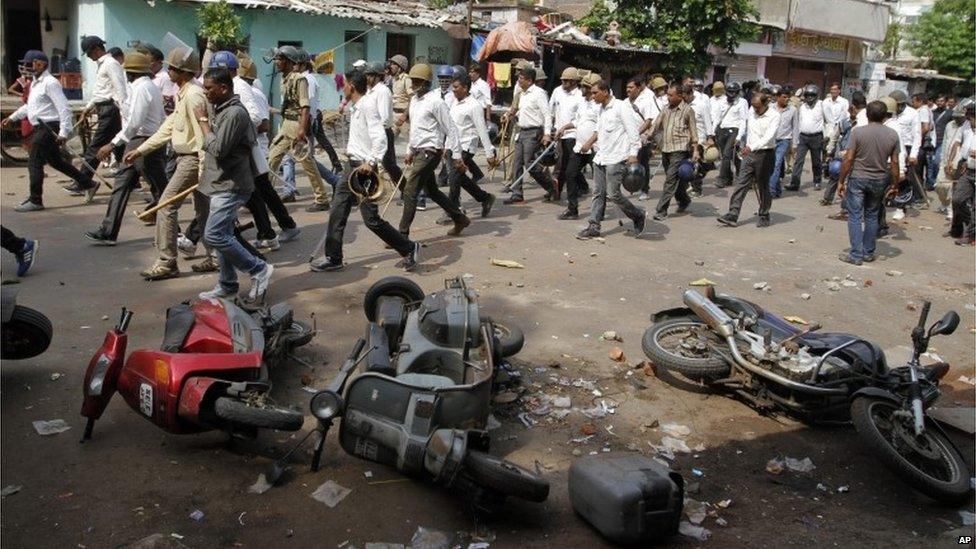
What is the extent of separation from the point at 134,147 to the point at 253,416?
5372 mm

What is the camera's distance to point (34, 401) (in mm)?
4676

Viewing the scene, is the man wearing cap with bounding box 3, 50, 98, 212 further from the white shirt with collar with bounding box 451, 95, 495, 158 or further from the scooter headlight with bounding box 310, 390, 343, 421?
the scooter headlight with bounding box 310, 390, 343, 421

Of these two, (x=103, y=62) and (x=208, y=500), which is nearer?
(x=208, y=500)

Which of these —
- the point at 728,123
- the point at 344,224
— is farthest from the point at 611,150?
the point at 728,123

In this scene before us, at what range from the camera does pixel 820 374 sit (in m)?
4.72

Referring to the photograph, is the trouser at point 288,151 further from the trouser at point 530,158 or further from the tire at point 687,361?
the tire at point 687,361

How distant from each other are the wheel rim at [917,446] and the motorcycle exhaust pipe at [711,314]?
3.12 ft

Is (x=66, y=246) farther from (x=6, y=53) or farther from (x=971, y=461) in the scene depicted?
(x=6, y=53)

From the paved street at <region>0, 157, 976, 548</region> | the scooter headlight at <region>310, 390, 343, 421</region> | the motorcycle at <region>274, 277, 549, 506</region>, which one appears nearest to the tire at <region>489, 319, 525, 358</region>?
the paved street at <region>0, 157, 976, 548</region>

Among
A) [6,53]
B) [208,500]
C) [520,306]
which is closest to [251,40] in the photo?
[6,53]

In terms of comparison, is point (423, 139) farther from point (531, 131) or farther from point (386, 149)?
point (531, 131)

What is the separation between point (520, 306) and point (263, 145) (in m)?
4.59

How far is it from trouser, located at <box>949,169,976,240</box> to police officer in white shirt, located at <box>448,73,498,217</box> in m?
5.76

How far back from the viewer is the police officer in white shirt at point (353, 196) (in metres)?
7.41
